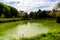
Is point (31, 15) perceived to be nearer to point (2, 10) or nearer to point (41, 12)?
point (41, 12)

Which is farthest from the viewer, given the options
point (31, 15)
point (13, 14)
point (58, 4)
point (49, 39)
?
point (31, 15)

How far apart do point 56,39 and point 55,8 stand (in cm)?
3246

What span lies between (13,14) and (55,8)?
1318 inches

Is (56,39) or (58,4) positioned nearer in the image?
(56,39)

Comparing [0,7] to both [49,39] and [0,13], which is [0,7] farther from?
[49,39]

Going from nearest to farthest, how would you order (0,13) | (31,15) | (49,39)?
(49,39) < (0,13) < (31,15)

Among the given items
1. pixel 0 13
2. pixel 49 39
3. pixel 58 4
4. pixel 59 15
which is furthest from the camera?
pixel 0 13

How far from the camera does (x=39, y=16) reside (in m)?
77.6

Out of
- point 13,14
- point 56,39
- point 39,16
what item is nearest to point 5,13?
point 13,14

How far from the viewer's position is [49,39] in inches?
505

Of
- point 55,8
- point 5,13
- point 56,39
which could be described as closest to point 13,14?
point 5,13

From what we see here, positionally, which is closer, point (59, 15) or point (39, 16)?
point (59, 15)

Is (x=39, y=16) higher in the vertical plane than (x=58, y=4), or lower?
lower

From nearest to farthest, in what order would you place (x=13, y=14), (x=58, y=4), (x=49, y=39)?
(x=49, y=39) → (x=58, y=4) → (x=13, y=14)
